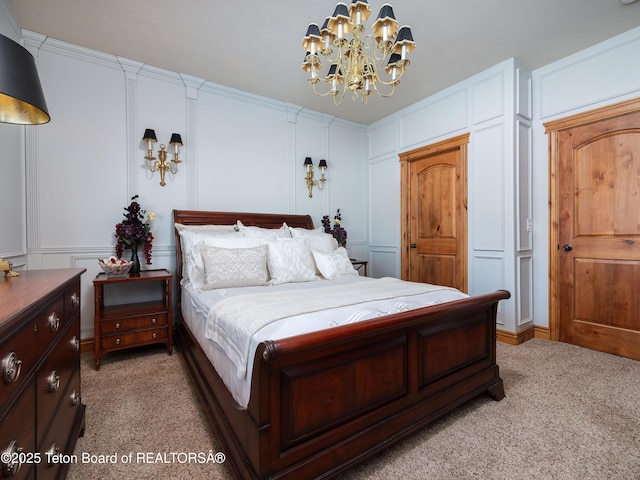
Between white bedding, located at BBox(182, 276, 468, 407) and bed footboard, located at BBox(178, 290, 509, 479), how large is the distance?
11 cm

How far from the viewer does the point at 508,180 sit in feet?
10.3

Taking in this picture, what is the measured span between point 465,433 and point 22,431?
75.9 inches

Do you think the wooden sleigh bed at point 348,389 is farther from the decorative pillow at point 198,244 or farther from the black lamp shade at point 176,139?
the black lamp shade at point 176,139

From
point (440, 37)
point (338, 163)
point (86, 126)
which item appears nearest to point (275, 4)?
point (440, 37)

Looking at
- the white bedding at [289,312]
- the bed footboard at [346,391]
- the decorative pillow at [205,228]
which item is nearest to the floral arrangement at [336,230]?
the decorative pillow at [205,228]

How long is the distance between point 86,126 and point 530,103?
458 cm

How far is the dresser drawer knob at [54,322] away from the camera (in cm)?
115

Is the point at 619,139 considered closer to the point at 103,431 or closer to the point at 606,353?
the point at 606,353

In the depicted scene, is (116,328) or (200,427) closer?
(200,427)

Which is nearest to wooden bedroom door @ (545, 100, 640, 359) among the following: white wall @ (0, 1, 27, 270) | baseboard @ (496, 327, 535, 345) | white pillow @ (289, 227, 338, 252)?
baseboard @ (496, 327, 535, 345)

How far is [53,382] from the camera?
1133mm

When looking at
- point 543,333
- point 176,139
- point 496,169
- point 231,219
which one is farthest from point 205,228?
point 543,333

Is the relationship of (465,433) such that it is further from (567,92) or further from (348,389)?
(567,92)

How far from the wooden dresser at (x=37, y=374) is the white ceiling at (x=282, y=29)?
7.21 ft
